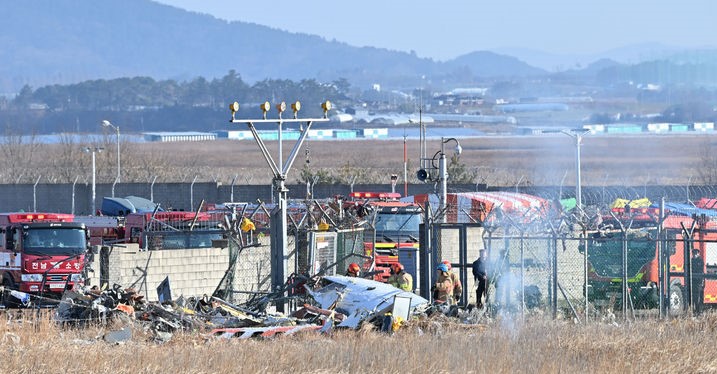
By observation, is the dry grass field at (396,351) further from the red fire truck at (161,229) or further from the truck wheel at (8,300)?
the red fire truck at (161,229)

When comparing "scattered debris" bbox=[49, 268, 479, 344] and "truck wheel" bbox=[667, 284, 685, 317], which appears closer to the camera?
"scattered debris" bbox=[49, 268, 479, 344]

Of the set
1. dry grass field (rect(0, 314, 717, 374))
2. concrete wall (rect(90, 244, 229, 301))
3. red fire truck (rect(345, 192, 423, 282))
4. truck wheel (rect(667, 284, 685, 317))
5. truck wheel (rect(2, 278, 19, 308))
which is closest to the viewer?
dry grass field (rect(0, 314, 717, 374))

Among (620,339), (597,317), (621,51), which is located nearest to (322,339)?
(620,339)

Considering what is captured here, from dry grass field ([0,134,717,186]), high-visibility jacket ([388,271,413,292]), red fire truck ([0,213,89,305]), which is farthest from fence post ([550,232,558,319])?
dry grass field ([0,134,717,186])

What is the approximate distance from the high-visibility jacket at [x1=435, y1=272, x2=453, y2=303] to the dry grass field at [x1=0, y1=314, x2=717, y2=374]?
8.27 feet

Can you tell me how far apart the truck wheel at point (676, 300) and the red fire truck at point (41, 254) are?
12.5m

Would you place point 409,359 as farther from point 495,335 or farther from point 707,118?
point 707,118

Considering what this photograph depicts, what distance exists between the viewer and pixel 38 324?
70.2 feet

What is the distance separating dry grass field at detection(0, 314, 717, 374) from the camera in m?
17.4

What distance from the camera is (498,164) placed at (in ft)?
289

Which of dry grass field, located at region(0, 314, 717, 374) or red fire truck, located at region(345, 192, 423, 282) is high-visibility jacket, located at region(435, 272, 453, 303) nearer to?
dry grass field, located at region(0, 314, 717, 374)

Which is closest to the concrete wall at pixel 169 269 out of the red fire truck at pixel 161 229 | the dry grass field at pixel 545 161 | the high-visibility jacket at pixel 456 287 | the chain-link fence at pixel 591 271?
the red fire truck at pixel 161 229

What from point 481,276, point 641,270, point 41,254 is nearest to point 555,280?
point 481,276

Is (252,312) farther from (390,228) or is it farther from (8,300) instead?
(390,228)
